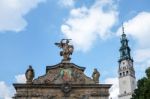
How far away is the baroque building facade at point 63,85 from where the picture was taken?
102ft

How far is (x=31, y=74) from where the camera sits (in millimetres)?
31422

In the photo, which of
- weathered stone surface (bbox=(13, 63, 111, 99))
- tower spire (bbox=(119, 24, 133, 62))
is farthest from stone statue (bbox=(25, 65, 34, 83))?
tower spire (bbox=(119, 24, 133, 62))

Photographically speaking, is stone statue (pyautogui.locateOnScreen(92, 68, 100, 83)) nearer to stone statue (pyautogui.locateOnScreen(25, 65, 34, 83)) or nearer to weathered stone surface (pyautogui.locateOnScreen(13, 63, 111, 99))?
weathered stone surface (pyautogui.locateOnScreen(13, 63, 111, 99))

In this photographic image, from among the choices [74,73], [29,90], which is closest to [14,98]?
[29,90]

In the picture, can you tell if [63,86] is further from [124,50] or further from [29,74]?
[124,50]

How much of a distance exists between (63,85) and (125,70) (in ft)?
193

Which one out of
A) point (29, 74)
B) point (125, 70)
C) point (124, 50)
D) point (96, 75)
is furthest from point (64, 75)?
point (124, 50)

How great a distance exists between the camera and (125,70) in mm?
88812

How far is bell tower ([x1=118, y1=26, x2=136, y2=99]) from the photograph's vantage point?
87.2 meters

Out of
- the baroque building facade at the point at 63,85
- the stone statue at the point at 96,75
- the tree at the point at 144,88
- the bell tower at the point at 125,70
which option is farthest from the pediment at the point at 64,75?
the bell tower at the point at 125,70

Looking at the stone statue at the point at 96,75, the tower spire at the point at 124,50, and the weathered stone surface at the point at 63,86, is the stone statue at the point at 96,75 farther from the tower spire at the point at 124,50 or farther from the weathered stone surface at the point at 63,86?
the tower spire at the point at 124,50

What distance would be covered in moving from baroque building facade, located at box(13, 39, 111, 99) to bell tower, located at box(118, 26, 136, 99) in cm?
5507

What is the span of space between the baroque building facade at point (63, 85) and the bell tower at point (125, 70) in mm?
55075

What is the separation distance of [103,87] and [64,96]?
3566 millimetres
